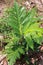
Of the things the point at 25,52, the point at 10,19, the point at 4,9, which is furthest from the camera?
the point at 4,9

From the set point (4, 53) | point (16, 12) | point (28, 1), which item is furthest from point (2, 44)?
point (28, 1)

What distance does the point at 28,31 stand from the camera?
2.67 m

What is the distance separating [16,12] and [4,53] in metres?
0.57

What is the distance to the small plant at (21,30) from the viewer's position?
2.61 meters

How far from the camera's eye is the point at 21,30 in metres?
2.70

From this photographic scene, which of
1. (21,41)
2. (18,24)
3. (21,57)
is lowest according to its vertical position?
(21,57)

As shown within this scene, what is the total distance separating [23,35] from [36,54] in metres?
0.36

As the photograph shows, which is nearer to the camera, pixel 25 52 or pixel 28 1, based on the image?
pixel 25 52

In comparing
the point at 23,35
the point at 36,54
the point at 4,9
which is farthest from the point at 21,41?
the point at 4,9

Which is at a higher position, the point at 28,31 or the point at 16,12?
the point at 16,12

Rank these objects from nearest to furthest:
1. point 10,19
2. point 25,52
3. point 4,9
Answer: point 10,19, point 25,52, point 4,9

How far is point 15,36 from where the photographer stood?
2.70 m

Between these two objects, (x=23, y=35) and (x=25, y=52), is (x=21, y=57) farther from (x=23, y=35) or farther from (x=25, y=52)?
(x=23, y=35)

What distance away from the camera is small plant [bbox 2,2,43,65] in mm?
2607
